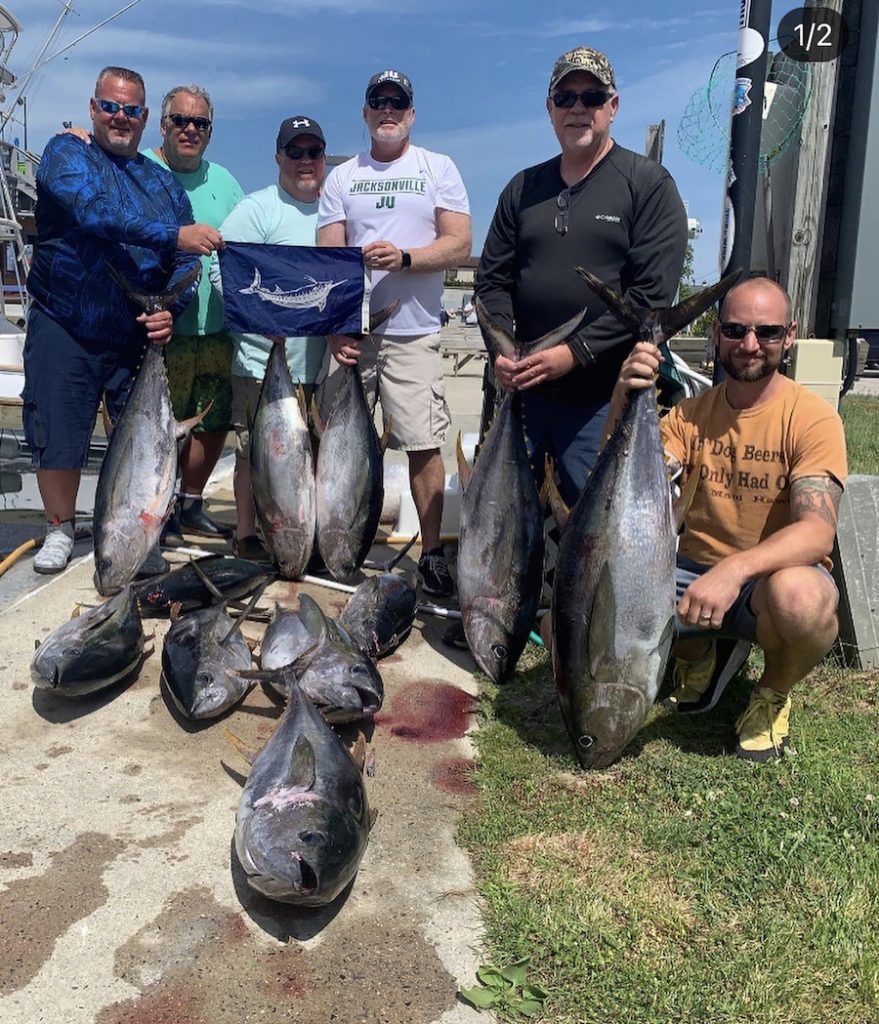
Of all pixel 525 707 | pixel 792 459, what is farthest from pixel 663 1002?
pixel 792 459

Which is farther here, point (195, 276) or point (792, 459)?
point (195, 276)

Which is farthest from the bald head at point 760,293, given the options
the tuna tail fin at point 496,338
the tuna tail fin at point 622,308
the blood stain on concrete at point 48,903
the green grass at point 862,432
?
the green grass at point 862,432

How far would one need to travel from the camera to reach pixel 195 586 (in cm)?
373

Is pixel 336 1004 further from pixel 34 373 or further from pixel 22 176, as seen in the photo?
pixel 22 176

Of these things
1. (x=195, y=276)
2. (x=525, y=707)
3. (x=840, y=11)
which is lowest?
(x=525, y=707)

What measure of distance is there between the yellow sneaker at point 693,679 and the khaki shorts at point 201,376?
104 inches

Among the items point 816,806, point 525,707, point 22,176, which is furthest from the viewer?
point 22,176

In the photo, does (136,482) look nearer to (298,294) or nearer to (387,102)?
(298,294)

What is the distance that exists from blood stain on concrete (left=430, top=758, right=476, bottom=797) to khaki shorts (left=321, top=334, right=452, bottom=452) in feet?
5.68

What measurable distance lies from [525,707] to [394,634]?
2.18ft

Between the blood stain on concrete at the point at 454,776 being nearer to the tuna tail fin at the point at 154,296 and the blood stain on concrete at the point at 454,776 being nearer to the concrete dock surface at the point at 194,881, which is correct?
the concrete dock surface at the point at 194,881

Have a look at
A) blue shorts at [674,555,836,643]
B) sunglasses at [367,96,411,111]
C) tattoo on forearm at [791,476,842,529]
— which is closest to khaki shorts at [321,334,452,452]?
sunglasses at [367,96,411,111]

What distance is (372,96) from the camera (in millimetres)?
3947

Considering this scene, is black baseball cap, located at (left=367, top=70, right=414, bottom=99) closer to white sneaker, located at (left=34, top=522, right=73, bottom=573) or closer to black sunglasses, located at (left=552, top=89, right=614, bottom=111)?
black sunglasses, located at (left=552, top=89, right=614, bottom=111)
